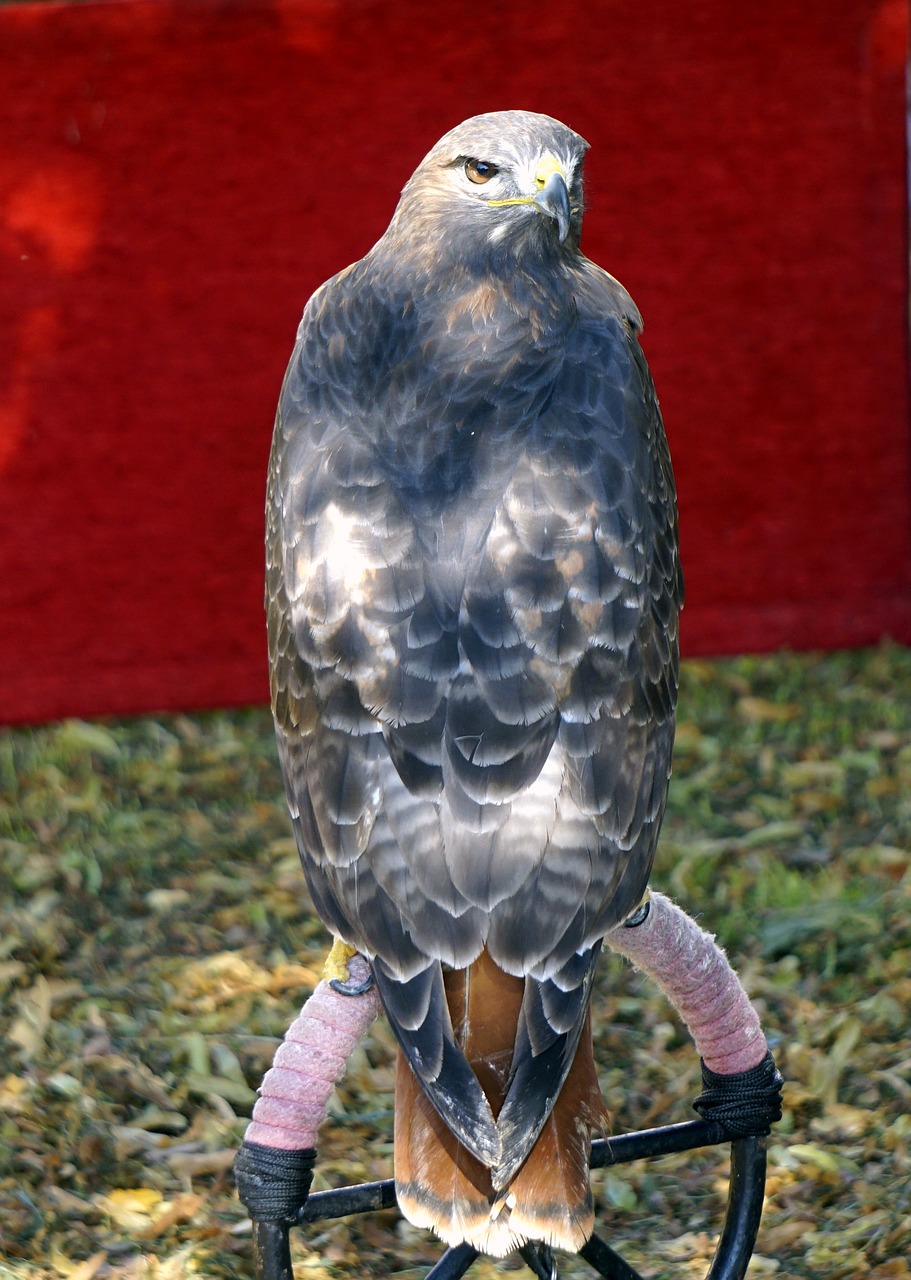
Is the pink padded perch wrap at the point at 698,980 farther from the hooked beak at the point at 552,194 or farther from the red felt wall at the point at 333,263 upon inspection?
the red felt wall at the point at 333,263

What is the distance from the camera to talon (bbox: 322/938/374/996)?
241cm

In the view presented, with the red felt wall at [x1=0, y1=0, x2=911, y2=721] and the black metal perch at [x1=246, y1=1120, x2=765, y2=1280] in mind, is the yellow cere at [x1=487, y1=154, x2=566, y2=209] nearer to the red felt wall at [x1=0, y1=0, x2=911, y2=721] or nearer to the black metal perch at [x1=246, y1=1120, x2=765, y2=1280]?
the black metal perch at [x1=246, y1=1120, x2=765, y2=1280]

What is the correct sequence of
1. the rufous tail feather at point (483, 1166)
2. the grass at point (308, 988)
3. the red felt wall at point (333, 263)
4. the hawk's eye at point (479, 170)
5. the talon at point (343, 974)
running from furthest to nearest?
1. the red felt wall at point (333, 263)
2. the grass at point (308, 988)
3. the hawk's eye at point (479, 170)
4. the talon at point (343, 974)
5. the rufous tail feather at point (483, 1166)

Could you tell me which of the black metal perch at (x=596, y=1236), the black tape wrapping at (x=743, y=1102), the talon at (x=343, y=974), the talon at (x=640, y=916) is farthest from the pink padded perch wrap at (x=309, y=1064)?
the black tape wrapping at (x=743, y=1102)

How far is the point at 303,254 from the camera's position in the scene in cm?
536

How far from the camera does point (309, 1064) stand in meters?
2.41

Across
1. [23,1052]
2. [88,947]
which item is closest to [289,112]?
[88,947]

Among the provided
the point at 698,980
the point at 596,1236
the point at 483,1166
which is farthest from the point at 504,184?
the point at 596,1236

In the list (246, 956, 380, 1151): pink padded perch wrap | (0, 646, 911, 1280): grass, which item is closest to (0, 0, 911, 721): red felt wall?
(0, 646, 911, 1280): grass

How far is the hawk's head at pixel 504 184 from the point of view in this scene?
97.6 inches

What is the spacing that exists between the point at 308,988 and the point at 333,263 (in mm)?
2522

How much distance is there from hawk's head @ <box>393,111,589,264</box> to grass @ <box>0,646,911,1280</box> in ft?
6.51

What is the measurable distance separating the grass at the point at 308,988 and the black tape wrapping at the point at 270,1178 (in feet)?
2.68

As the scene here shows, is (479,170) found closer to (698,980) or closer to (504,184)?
(504,184)
